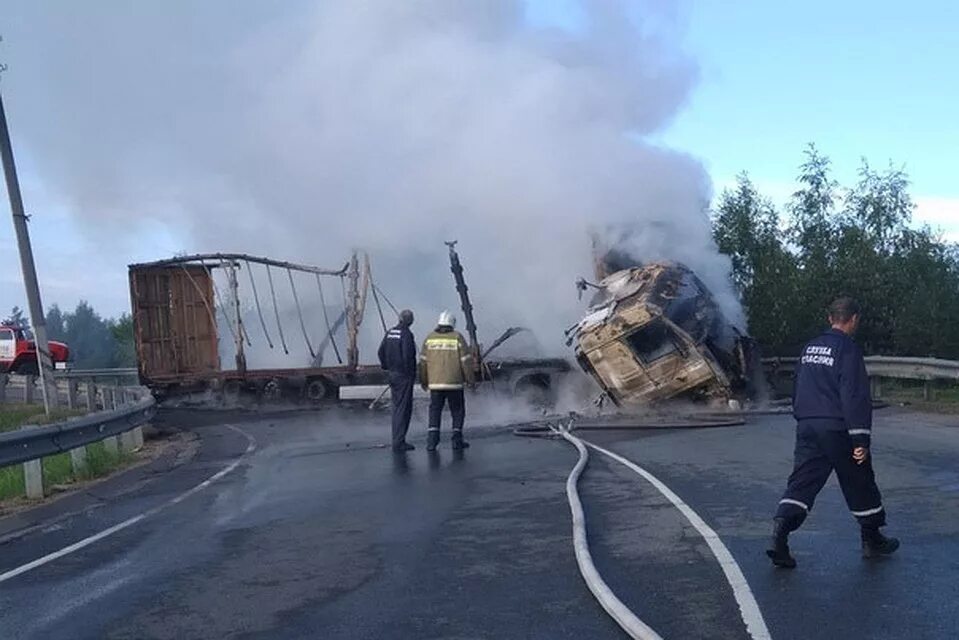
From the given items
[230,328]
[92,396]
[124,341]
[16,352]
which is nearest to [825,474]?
[92,396]

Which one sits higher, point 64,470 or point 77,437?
point 77,437

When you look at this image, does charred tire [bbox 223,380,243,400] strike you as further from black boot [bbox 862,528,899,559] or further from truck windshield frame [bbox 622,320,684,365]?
black boot [bbox 862,528,899,559]

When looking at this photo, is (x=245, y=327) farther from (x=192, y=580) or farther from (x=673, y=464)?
(x=192, y=580)

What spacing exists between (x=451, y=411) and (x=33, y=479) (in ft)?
15.9

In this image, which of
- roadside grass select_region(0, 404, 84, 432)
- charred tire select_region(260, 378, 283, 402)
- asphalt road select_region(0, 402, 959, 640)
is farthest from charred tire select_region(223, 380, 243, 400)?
asphalt road select_region(0, 402, 959, 640)

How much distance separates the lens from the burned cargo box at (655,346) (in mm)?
17812

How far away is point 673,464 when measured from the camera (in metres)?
12.0

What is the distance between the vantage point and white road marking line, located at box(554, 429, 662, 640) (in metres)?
5.61

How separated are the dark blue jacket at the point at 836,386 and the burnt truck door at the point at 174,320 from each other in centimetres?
2101

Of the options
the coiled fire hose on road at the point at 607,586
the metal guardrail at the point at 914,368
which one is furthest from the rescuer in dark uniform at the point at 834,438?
the metal guardrail at the point at 914,368

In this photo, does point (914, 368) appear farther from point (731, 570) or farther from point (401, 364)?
point (731, 570)

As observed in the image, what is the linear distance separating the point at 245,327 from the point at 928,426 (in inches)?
621

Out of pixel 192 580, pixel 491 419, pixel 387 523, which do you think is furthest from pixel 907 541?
pixel 491 419

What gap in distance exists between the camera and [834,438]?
6887 millimetres
